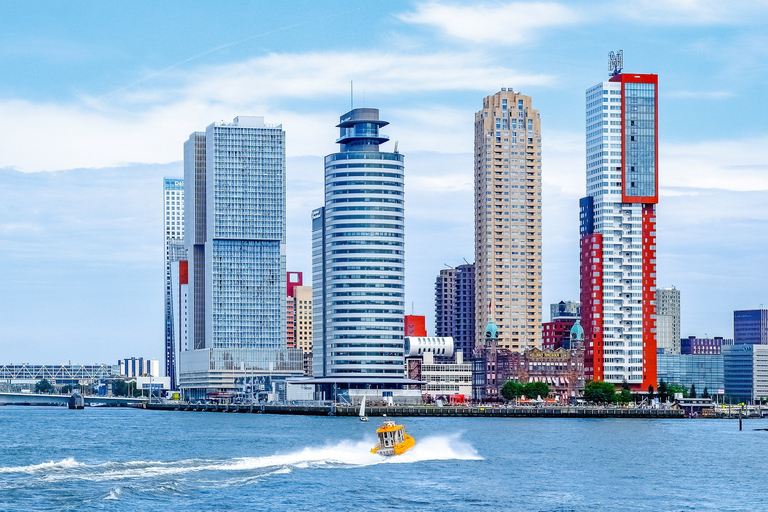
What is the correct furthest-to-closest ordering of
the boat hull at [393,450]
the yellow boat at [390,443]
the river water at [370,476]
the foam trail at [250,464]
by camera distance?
the yellow boat at [390,443] → the boat hull at [393,450] → the foam trail at [250,464] → the river water at [370,476]

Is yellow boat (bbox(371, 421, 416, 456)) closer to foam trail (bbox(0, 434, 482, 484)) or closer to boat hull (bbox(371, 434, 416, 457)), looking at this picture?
boat hull (bbox(371, 434, 416, 457))

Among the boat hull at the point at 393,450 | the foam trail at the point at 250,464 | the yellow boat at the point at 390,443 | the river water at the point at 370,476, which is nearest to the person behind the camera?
the river water at the point at 370,476

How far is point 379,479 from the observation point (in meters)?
115

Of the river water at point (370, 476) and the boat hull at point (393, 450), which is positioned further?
the boat hull at point (393, 450)

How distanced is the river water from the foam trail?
0.13 meters

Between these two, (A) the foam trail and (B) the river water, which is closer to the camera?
(B) the river water


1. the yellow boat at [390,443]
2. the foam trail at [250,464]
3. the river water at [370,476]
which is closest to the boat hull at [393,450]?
the yellow boat at [390,443]

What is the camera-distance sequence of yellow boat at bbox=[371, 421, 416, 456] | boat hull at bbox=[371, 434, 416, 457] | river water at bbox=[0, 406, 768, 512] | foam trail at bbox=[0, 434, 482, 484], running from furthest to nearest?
yellow boat at bbox=[371, 421, 416, 456]
boat hull at bbox=[371, 434, 416, 457]
foam trail at bbox=[0, 434, 482, 484]
river water at bbox=[0, 406, 768, 512]

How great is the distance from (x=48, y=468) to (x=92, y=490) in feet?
55.6

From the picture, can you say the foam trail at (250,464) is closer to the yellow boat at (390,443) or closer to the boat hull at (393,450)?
the boat hull at (393,450)

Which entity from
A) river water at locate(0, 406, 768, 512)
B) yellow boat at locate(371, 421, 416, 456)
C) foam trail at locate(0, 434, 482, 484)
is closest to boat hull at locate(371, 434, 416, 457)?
yellow boat at locate(371, 421, 416, 456)

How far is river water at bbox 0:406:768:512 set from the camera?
3964 inches

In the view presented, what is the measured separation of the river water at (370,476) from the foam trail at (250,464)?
0.13 metres

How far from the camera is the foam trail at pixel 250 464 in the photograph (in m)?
116
